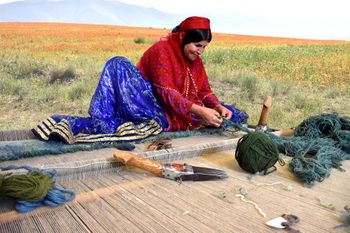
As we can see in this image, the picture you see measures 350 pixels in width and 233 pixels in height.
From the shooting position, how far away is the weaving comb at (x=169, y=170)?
1.79 meters

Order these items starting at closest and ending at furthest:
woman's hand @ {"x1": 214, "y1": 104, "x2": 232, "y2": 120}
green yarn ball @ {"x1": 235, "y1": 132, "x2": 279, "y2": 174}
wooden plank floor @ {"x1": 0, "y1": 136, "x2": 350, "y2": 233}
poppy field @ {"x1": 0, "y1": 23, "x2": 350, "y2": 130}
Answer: wooden plank floor @ {"x1": 0, "y1": 136, "x2": 350, "y2": 233} < green yarn ball @ {"x1": 235, "y1": 132, "x2": 279, "y2": 174} < woman's hand @ {"x1": 214, "y1": 104, "x2": 232, "y2": 120} < poppy field @ {"x1": 0, "y1": 23, "x2": 350, "y2": 130}

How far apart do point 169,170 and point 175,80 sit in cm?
133

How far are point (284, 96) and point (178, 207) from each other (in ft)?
19.4

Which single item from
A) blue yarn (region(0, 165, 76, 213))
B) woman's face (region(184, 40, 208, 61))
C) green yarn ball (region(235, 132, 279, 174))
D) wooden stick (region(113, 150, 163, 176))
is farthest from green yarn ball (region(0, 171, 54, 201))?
woman's face (region(184, 40, 208, 61))

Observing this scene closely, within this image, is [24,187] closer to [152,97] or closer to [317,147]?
[152,97]

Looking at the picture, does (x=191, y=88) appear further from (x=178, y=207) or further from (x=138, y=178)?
(x=178, y=207)

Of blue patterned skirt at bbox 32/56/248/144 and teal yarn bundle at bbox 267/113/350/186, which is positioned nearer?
teal yarn bundle at bbox 267/113/350/186

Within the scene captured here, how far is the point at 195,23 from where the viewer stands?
2.80 meters

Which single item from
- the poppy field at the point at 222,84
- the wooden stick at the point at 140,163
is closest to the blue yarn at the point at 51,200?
the wooden stick at the point at 140,163

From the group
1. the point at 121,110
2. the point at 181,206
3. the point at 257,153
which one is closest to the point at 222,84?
the point at 121,110

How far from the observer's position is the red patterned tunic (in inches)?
111

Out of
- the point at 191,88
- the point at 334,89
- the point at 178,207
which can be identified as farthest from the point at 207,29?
the point at 334,89

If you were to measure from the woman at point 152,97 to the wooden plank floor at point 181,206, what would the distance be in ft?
2.84

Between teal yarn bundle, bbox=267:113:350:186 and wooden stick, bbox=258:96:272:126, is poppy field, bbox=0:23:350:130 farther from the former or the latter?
teal yarn bundle, bbox=267:113:350:186
